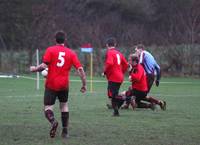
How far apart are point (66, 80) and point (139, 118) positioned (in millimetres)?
4025

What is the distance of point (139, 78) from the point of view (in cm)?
1738

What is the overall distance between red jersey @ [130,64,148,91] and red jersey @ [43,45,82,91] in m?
5.53

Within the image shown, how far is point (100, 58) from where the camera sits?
159 feet

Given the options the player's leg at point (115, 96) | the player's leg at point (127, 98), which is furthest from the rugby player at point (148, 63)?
the player's leg at point (115, 96)

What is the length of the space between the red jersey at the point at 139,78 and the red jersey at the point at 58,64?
18.2ft

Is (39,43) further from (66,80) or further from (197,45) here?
(66,80)

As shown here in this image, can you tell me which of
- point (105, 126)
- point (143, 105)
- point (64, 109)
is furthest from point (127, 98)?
point (64, 109)

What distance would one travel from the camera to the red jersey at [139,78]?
56.8 ft

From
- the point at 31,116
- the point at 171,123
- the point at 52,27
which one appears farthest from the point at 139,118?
the point at 52,27

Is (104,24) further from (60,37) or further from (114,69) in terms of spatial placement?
(60,37)

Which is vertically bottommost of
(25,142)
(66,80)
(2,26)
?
(25,142)

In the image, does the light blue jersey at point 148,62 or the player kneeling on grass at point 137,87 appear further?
the light blue jersey at point 148,62

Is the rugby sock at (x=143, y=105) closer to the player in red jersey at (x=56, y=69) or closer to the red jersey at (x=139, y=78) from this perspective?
the red jersey at (x=139, y=78)

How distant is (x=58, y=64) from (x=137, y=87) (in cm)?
599
